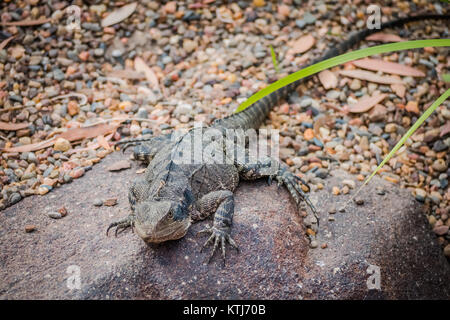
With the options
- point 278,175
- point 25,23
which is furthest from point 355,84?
point 25,23

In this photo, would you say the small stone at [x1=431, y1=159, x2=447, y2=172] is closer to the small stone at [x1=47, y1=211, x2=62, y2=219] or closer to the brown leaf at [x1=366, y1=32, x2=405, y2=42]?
the brown leaf at [x1=366, y1=32, x2=405, y2=42]

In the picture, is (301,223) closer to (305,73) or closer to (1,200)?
(305,73)

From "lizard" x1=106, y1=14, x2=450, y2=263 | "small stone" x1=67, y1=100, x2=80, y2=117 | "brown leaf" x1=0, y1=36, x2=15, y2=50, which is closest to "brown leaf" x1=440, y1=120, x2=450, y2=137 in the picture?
"lizard" x1=106, y1=14, x2=450, y2=263

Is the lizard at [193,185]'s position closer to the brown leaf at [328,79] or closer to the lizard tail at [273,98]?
the lizard tail at [273,98]

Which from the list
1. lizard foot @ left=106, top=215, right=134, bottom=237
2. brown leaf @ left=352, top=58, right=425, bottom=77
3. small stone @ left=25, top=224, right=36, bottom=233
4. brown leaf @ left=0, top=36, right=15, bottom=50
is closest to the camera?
lizard foot @ left=106, top=215, right=134, bottom=237

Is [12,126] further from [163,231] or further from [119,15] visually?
[163,231]

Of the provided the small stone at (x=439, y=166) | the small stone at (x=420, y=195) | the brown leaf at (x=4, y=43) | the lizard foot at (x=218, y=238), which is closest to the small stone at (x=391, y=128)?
the small stone at (x=439, y=166)
